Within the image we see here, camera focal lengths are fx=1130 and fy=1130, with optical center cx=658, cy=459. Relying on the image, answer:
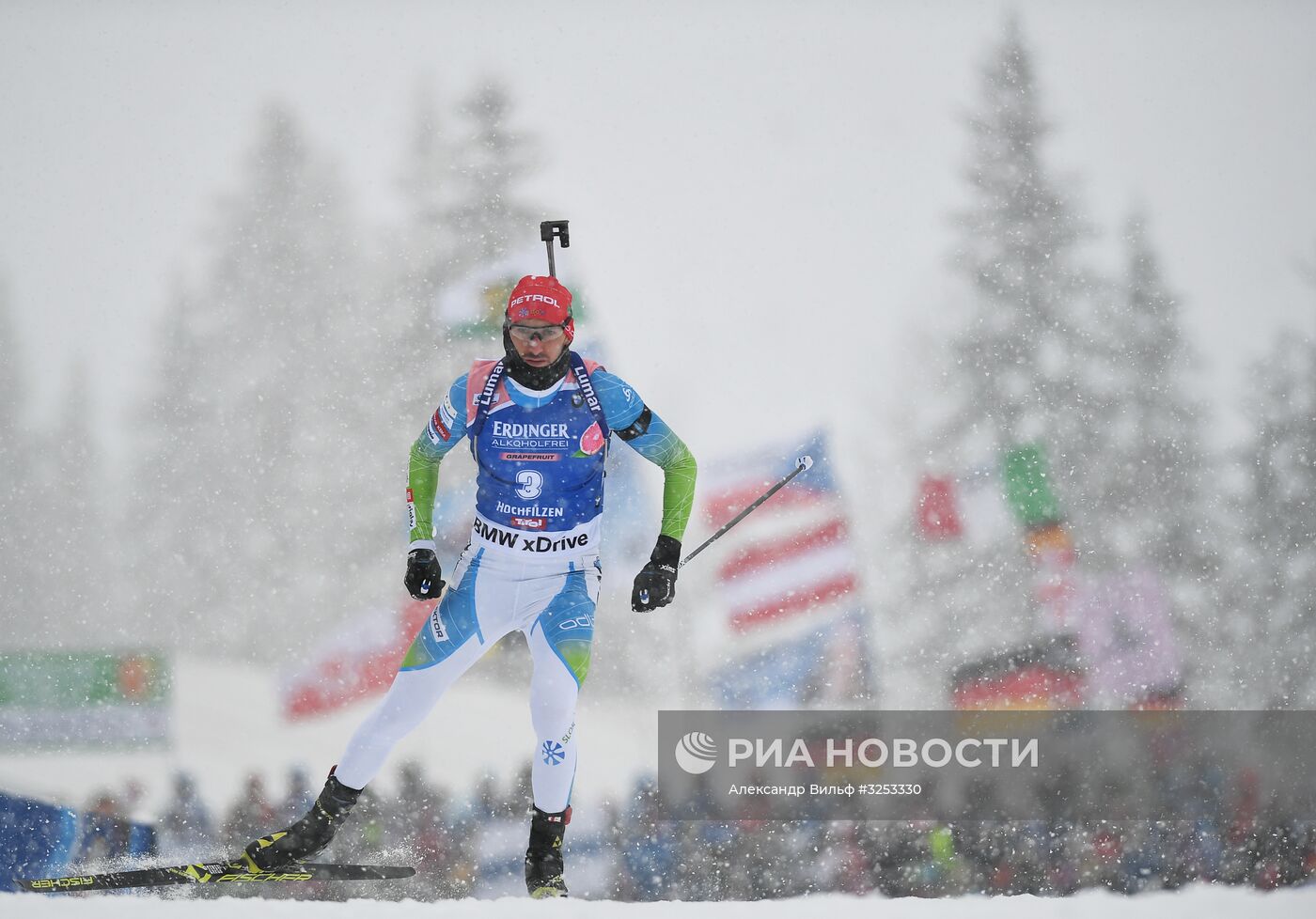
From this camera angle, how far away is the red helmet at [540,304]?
422 cm

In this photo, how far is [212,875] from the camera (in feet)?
14.6

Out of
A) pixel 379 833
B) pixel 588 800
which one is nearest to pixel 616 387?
pixel 588 800

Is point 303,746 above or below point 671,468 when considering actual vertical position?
below

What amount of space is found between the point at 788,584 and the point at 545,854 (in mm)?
4531

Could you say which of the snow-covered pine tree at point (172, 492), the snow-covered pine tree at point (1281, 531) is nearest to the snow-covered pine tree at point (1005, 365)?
the snow-covered pine tree at point (1281, 531)

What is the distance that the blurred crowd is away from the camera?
8227 millimetres

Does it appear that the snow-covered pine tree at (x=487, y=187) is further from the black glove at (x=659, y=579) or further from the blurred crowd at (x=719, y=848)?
the black glove at (x=659, y=579)

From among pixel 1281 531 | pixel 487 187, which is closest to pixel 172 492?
pixel 487 187

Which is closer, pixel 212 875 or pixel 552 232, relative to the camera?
pixel 212 875

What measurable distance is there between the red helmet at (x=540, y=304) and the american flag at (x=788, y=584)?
441 centimetres

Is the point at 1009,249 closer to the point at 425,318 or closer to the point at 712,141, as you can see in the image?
the point at 712,141

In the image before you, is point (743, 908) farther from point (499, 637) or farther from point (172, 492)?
point (172, 492)

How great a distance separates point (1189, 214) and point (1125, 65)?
1.26 metres

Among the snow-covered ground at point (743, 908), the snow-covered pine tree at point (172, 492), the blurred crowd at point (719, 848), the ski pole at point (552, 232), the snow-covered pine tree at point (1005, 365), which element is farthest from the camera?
the snow-covered pine tree at point (172, 492)
